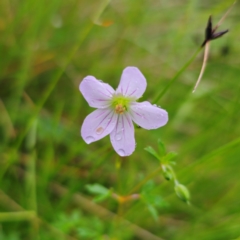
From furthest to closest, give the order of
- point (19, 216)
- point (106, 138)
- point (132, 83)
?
point (106, 138) → point (19, 216) → point (132, 83)

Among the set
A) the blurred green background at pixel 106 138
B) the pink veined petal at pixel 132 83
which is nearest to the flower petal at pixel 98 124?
the pink veined petal at pixel 132 83

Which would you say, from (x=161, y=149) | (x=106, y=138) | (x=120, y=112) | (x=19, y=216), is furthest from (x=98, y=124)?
(x=106, y=138)

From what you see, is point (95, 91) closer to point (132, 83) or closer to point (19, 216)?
point (132, 83)

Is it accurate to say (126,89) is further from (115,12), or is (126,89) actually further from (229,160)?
(115,12)

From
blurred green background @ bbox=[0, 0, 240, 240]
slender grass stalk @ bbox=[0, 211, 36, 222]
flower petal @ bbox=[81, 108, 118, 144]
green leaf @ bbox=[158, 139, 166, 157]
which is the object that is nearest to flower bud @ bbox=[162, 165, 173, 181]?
green leaf @ bbox=[158, 139, 166, 157]

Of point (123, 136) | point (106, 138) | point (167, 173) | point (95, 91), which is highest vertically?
point (106, 138)

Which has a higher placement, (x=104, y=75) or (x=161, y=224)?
(x=104, y=75)

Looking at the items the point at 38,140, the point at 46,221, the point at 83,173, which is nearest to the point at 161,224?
the point at 83,173
